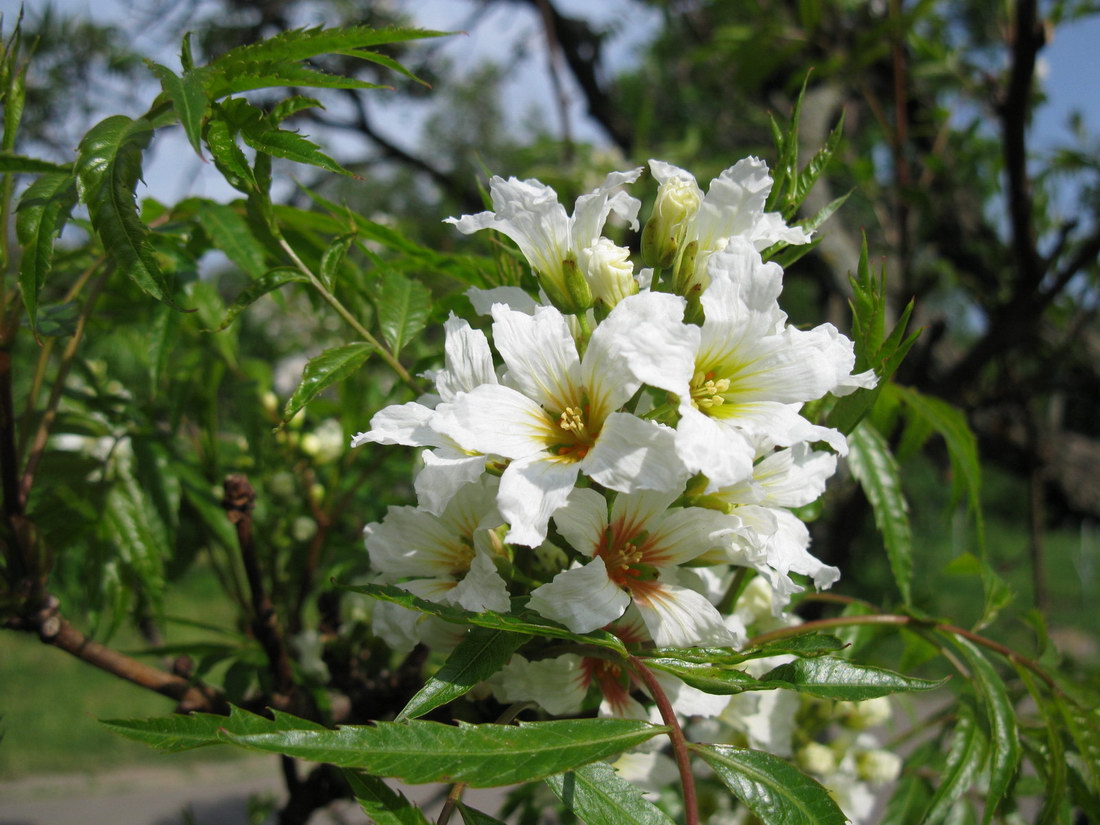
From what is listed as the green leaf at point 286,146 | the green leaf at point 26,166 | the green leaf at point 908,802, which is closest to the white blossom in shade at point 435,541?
the green leaf at point 286,146

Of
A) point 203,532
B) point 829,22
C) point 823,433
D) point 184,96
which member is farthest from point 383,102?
point 823,433

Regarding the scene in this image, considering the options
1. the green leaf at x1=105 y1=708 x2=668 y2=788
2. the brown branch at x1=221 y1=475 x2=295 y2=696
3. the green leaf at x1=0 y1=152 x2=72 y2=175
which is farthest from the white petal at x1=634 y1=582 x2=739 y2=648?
the green leaf at x1=0 y1=152 x2=72 y2=175

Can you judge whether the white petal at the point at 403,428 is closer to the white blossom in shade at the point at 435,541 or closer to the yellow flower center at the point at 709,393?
the white blossom in shade at the point at 435,541

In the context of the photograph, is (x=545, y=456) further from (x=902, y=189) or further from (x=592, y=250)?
(x=902, y=189)

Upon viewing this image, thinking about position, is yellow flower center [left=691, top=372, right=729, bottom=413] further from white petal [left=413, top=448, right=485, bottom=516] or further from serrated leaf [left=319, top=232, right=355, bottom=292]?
serrated leaf [left=319, top=232, right=355, bottom=292]

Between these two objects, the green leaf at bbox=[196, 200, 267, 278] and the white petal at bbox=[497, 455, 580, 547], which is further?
the green leaf at bbox=[196, 200, 267, 278]
